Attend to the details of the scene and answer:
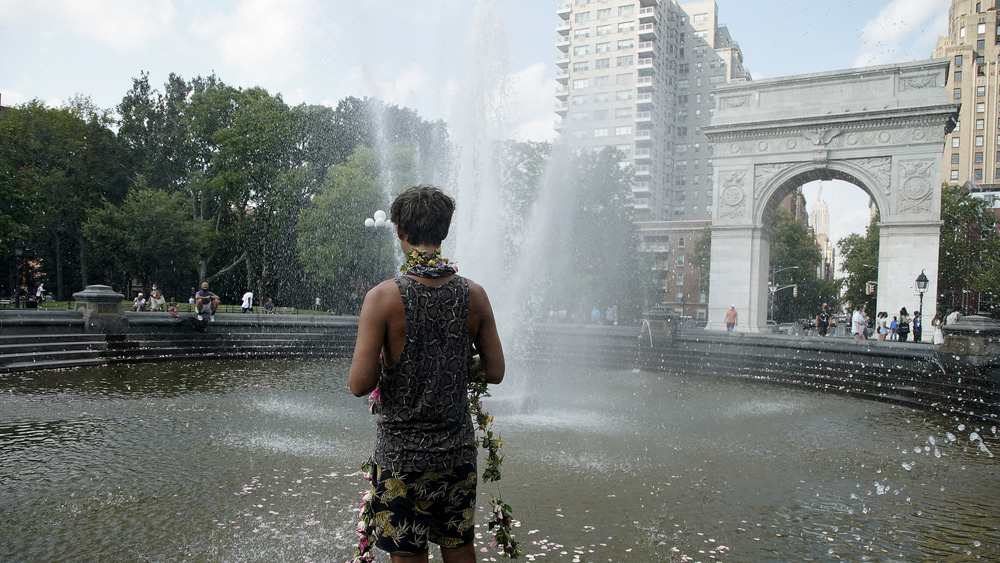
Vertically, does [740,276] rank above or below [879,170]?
below

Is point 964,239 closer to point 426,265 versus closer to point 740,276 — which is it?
point 740,276

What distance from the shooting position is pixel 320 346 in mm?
16047

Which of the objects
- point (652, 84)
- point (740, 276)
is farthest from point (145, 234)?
point (652, 84)

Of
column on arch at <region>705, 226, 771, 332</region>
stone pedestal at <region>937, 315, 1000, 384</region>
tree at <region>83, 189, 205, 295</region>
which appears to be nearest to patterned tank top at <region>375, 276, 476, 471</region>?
stone pedestal at <region>937, 315, 1000, 384</region>

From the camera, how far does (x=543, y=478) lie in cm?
521

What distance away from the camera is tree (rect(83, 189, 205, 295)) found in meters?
31.6

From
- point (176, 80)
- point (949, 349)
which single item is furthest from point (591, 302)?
point (176, 80)

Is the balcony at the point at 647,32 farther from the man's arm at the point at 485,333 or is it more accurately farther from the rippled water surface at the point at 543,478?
the man's arm at the point at 485,333

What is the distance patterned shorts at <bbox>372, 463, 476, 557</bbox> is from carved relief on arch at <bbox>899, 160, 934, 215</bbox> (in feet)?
83.9

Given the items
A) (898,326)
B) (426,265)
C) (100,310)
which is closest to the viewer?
(426,265)

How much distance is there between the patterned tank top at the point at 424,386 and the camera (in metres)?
2.10

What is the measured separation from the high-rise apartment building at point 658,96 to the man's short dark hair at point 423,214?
4647cm

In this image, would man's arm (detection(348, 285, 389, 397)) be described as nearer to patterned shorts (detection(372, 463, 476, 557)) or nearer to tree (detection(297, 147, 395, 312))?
patterned shorts (detection(372, 463, 476, 557))

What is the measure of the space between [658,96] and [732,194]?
32021 millimetres
